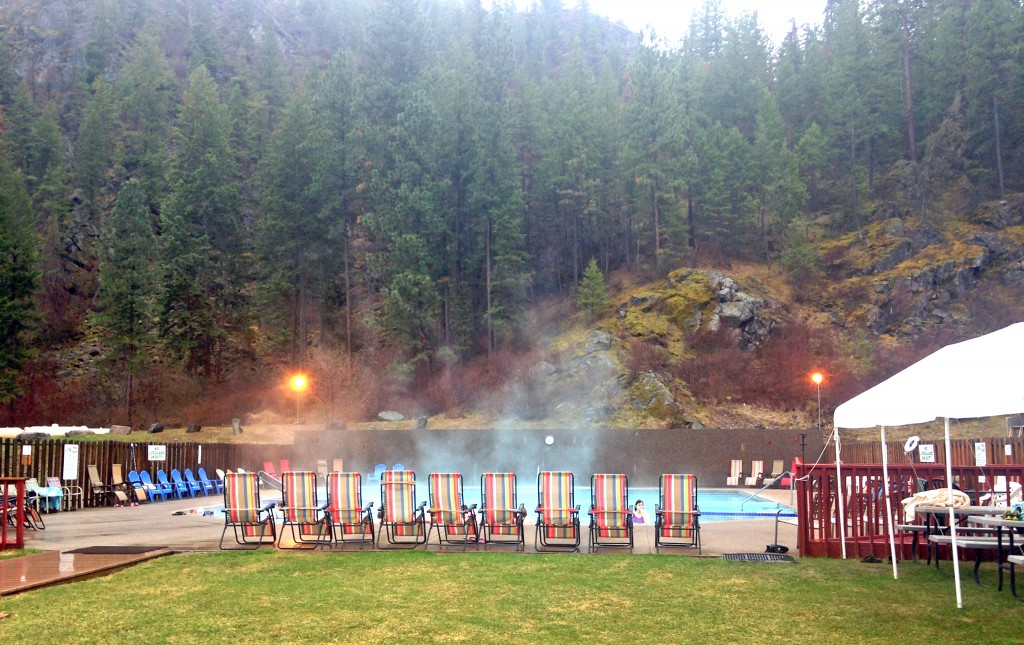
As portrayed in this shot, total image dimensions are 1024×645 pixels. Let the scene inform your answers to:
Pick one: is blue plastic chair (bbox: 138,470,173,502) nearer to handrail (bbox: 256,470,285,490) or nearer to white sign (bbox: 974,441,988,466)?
handrail (bbox: 256,470,285,490)

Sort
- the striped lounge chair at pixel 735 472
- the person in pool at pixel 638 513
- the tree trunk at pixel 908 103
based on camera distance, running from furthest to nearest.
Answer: the tree trunk at pixel 908 103 < the striped lounge chair at pixel 735 472 < the person in pool at pixel 638 513

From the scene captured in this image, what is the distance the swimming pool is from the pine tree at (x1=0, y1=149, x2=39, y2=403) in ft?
67.1

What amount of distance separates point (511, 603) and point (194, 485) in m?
16.8

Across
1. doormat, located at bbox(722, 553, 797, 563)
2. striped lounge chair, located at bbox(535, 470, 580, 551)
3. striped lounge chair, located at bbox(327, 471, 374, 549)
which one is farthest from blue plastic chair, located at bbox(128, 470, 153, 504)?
doormat, located at bbox(722, 553, 797, 563)

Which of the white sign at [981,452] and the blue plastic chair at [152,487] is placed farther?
→ the blue plastic chair at [152,487]

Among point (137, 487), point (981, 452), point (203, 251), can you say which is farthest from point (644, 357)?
point (203, 251)

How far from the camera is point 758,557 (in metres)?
9.27

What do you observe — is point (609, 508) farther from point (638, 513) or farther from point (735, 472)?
point (735, 472)

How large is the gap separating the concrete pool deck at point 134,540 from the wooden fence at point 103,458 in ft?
3.38

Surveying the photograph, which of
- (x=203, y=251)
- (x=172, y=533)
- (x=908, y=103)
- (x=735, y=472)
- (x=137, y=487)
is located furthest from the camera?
(x=908, y=103)

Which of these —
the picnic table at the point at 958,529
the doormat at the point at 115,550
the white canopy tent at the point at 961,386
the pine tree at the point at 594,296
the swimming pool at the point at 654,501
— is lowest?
the swimming pool at the point at 654,501

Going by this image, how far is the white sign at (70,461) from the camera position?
16.1m

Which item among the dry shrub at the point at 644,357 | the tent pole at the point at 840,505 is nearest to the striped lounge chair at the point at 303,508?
the tent pole at the point at 840,505

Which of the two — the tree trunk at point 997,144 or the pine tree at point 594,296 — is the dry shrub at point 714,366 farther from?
the tree trunk at point 997,144
